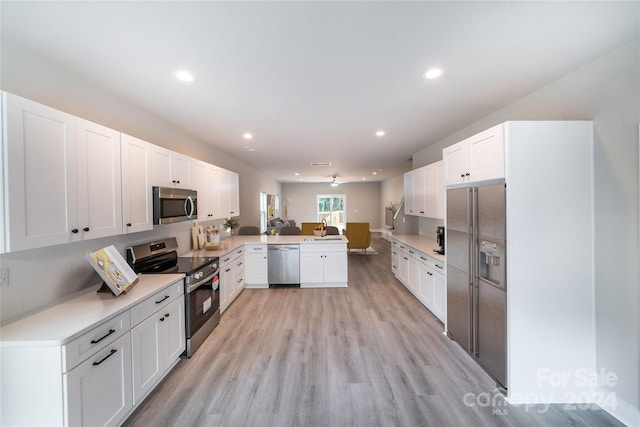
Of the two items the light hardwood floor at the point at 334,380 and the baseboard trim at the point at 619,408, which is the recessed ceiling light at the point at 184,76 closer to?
the light hardwood floor at the point at 334,380

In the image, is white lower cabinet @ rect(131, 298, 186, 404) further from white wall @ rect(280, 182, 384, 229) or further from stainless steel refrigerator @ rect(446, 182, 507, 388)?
white wall @ rect(280, 182, 384, 229)

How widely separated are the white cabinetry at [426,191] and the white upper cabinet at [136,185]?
3.90m

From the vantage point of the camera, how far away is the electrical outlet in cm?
153

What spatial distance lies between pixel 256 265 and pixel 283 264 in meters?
0.52

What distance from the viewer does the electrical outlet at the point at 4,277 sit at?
1.53 m

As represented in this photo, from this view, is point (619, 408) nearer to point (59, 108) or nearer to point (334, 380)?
point (334, 380)

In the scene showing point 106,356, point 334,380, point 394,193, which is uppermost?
point 394,193

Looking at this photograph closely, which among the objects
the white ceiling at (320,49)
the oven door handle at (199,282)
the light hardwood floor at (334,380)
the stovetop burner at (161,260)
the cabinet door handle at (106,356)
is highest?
the white ceiling at (320,49)

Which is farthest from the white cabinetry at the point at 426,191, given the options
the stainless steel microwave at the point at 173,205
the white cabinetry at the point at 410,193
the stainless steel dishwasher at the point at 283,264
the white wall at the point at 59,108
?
the white wall at the point at 59,108

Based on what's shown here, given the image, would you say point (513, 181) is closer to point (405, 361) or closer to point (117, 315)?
point (405, 361)

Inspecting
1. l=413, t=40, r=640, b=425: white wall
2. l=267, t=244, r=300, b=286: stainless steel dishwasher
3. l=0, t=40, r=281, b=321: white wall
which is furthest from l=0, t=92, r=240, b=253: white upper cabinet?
l=413, t=40, r=640, b=425: white wall

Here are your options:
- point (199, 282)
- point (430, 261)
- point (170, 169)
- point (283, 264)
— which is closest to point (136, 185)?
point (170, 169)

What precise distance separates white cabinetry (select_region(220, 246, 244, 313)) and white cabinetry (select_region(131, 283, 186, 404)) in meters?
1.12

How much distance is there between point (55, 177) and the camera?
1.59 metres
